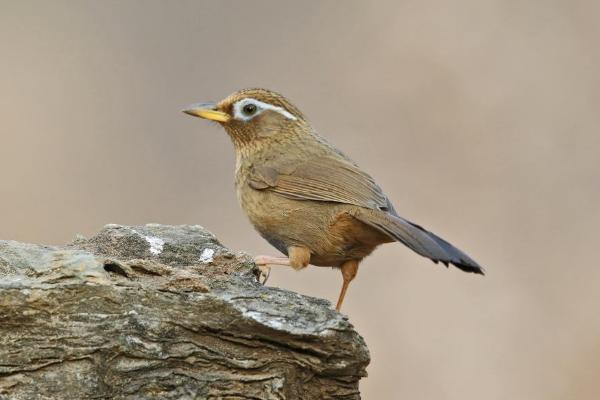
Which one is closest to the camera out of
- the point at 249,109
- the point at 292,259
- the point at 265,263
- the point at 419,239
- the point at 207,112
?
the point at 419,239

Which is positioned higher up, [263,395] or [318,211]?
[318,211]

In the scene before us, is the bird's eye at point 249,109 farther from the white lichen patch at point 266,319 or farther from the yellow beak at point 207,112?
the white lichen patch at point 266,319

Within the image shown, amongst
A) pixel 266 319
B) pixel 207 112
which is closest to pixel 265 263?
pixel 207 112

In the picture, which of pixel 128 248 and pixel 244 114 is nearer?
pixel 128 248

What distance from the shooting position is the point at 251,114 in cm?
567

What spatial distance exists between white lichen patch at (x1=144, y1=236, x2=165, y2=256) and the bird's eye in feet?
4.06

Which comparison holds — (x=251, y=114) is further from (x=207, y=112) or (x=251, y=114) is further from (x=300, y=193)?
(x=300, y=193)

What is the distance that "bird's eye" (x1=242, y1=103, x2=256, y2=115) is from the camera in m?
5.64

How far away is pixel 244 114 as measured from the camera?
5652 mm

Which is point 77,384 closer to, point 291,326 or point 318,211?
point 291,326

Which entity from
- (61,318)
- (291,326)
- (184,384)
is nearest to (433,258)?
(291,326)

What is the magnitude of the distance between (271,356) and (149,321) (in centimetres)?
48

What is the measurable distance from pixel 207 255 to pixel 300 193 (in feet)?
2.46

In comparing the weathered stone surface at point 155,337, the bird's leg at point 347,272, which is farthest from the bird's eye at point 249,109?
the weathered stone surface at point 155,337
